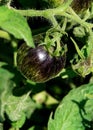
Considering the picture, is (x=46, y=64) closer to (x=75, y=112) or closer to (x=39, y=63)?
(x=39, y=63)

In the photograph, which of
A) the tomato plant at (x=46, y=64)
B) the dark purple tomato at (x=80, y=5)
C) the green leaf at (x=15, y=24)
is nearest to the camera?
the green leaf at (x=15, y=24)

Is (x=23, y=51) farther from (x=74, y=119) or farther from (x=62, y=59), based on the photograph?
(x=74, y=119)

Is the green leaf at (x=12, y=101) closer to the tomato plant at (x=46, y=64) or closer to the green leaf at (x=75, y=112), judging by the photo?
the tomato plant at (x=46, y=64)

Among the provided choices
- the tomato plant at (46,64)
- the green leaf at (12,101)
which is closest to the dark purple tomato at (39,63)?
the tomato plant at (46,64)

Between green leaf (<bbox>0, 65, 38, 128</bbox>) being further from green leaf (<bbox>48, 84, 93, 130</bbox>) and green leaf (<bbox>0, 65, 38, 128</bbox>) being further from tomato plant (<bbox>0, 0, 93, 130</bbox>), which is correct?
green leaf (<bbox>48, 84, 93, 130</bbox>)

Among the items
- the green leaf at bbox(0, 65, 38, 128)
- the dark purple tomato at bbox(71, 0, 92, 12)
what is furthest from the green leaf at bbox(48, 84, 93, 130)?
the dark purple tomato at bbox(71, 0, 92, 12)

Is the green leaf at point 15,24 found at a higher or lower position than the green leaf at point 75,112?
higher

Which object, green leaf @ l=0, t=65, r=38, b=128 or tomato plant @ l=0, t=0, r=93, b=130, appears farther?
green leaf @ l=0, t=65, r=38, b=128

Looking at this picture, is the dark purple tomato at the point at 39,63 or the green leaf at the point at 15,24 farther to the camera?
the dark purple tomato at the point at 39,63
